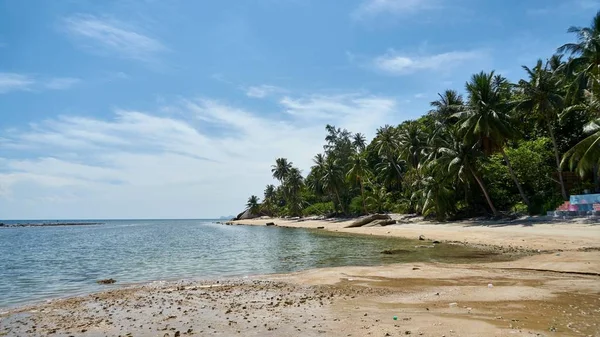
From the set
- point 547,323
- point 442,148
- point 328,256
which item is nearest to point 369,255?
point 328,256

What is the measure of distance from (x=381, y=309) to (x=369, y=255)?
14677mm

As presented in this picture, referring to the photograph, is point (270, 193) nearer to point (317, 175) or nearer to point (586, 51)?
point (317, 175)

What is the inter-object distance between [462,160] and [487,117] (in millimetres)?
5502

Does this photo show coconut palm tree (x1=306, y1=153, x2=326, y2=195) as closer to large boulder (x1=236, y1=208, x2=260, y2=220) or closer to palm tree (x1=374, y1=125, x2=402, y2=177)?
palm tree (x1=374, y1=125, x2=402, y2=177)

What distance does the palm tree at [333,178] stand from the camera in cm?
7888

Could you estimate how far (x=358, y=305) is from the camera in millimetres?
10570

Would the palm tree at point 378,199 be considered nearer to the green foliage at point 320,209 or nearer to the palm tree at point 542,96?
the green foliage at point 320,209

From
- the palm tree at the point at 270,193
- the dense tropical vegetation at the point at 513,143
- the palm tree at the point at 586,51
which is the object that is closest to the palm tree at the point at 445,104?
the dense tropical vegetation at the point at 513,143

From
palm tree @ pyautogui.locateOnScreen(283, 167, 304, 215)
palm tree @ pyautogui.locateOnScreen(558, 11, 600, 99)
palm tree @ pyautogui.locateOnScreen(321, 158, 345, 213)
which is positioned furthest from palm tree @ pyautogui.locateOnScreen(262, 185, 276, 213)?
palm tree @ pyautogui.locateOnScreen(558, 11, 600, 99)

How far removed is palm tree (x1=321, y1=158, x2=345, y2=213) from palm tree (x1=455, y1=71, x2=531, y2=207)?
38.7 m

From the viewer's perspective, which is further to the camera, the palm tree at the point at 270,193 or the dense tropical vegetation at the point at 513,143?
the palm tree at the point at 270,193

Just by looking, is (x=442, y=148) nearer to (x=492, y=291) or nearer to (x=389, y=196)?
(x=389, y=196)

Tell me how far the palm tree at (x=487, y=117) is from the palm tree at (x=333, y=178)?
3868cm

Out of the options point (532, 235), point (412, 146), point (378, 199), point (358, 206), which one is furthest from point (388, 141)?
point (532, 235)
